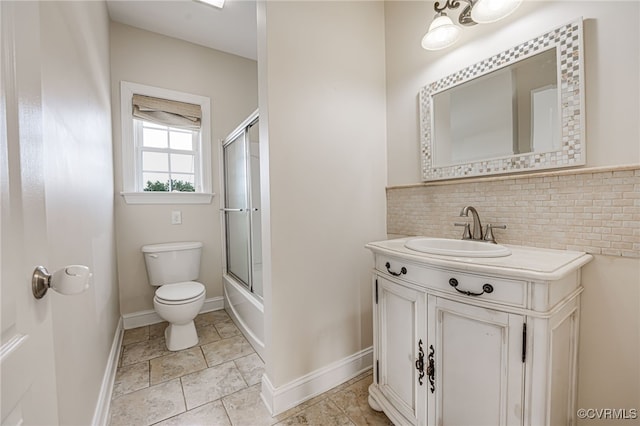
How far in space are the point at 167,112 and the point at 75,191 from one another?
5.71ft

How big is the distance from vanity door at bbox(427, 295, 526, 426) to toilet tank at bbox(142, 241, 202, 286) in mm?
2128

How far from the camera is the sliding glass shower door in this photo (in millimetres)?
2084

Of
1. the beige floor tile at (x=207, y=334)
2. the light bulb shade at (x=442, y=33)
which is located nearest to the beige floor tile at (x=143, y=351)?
the beige floor tile at (x=207, y=334)

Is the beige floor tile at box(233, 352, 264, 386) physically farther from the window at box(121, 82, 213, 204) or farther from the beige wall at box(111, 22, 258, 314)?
the window at box(121, 82, 213, 204)

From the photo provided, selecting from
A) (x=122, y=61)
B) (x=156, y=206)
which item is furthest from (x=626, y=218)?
(x=122, y=61)

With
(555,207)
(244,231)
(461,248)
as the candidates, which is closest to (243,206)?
(244,231)

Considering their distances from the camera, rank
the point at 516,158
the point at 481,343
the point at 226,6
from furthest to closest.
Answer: the point at 226,6 → the point at 516,158 → the point at 481,343

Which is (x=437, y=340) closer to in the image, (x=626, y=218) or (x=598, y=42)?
(x=626, y=218)

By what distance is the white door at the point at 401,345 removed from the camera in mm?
1109

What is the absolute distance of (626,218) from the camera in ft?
3.17

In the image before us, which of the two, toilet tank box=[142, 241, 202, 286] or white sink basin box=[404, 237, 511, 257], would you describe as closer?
white sink basin box=[404, 237, 511, 257]

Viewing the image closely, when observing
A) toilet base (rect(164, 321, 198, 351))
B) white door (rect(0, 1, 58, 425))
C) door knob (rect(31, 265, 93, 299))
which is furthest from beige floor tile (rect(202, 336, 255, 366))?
door knob (rect(31, 265, 93, 299))

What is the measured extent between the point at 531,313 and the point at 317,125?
1.29 metres

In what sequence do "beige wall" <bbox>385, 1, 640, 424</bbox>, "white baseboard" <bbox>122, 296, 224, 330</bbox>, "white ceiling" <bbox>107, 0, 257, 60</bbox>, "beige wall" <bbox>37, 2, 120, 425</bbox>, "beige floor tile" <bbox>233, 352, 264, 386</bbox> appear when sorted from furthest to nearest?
"white baseboard" <bbox>122, 296, 224, 330</bbox>, "white ceiling" <bbox>107, 0, 257, 60</bbox>, "beige floor tile" <bbox>233, 352, 264, 386</bbox>, "beige wall" <bbox>385, 1, 640, 424</bbox>, "beige wall" <bbox>37, 2, 120, 425</bbox>
